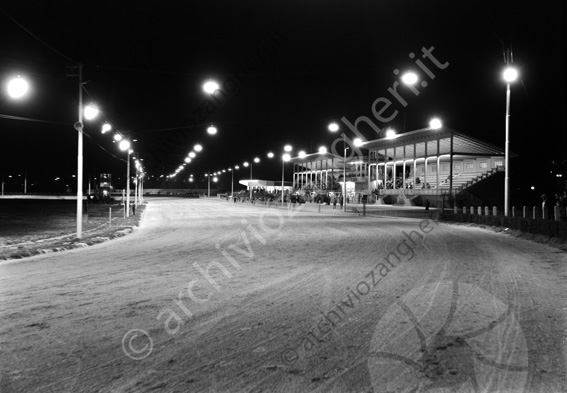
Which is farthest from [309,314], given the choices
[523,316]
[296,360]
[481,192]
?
[481,192]

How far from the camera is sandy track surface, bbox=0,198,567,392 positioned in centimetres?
449

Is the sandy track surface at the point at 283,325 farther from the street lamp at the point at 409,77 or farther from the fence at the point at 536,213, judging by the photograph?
the fence at the point at 536,213

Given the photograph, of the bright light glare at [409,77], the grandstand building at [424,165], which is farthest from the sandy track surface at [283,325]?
the grandstand building at [424,165]

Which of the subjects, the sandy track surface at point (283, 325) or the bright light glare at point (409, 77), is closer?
the sandy track surface at point (283, 325)

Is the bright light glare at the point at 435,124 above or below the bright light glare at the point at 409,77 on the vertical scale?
above

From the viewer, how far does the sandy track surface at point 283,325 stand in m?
4.49

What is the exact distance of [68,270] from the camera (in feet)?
34.8

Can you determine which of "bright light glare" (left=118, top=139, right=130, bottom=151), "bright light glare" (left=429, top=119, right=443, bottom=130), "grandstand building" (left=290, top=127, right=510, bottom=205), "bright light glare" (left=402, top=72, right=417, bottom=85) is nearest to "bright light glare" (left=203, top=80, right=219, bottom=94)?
"bright light glare" (left=402, top=72, right=417, bottom=85)

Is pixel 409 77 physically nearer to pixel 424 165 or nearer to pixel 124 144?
pixel 124 144

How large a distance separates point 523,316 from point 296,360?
373 cm

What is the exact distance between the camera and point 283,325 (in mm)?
6172

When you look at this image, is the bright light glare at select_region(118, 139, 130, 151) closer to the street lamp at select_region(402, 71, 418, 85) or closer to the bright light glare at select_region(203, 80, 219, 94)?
the bright light glare at select_region(203, 80, 219, 94)

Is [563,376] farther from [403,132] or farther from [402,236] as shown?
[403,132]

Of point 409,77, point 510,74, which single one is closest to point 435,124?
point 510,74
